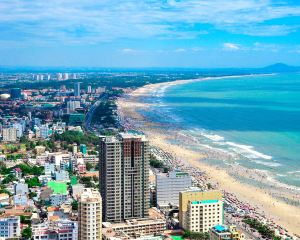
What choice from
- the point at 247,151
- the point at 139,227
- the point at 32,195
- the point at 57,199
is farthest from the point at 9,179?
the point at 247,151

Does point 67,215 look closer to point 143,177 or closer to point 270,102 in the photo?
point 143,177

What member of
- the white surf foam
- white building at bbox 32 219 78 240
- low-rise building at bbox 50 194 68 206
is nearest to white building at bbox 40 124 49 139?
the white surf foam

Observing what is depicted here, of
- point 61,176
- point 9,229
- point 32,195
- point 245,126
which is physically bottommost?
point 32,195

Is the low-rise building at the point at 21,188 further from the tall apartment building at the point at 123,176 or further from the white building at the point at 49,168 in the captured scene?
the tall apartment building at the point at 123,176

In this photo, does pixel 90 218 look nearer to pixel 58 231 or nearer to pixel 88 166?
pixel 58 231

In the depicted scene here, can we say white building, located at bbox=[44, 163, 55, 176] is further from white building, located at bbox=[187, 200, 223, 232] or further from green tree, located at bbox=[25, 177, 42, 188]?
white building, located at bbox=[187, 200, 223, 232]
